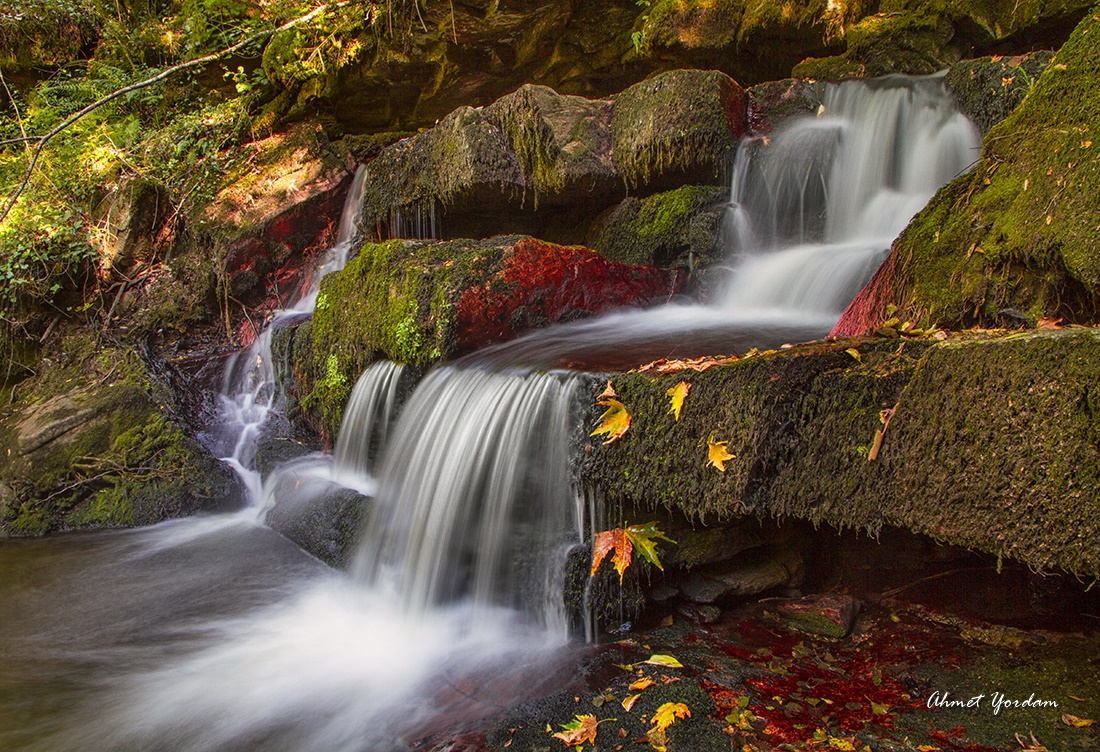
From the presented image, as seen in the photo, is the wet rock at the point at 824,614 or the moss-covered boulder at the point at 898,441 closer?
the moss-covered boulder at the point at 898,441

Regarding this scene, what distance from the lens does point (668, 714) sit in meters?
2.73

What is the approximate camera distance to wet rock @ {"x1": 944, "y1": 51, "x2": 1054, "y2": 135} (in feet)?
20.0

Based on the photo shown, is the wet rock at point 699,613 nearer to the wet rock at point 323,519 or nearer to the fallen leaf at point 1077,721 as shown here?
the fallen leaf at point 1077,721

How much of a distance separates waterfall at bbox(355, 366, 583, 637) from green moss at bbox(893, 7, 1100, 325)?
6.35ft

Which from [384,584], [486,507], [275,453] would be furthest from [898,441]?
[275,453]

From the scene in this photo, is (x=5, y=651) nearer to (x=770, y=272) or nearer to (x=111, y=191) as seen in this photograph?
(x=770, y=272)

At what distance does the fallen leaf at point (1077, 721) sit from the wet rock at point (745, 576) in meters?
→ 1.39

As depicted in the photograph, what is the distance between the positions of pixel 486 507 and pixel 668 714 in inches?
70.0

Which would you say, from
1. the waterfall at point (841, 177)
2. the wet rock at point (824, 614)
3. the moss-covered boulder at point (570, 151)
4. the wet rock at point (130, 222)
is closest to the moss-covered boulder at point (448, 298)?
the waterfall at point (841, 177)

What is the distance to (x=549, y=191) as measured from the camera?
746 cm

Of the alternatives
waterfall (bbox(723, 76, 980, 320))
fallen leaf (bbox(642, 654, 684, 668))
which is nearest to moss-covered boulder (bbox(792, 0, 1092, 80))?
waterfall (bbox(723, 76, 980, 320))

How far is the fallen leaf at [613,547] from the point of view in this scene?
137 inches

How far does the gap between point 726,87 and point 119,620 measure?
7185 millimetres

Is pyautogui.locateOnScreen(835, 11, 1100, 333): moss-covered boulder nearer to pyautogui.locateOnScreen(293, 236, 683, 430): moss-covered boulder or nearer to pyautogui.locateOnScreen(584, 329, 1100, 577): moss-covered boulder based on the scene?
pyautogui.locateOnScreen(584, 329, 1100, 577): moss-covered boulder
